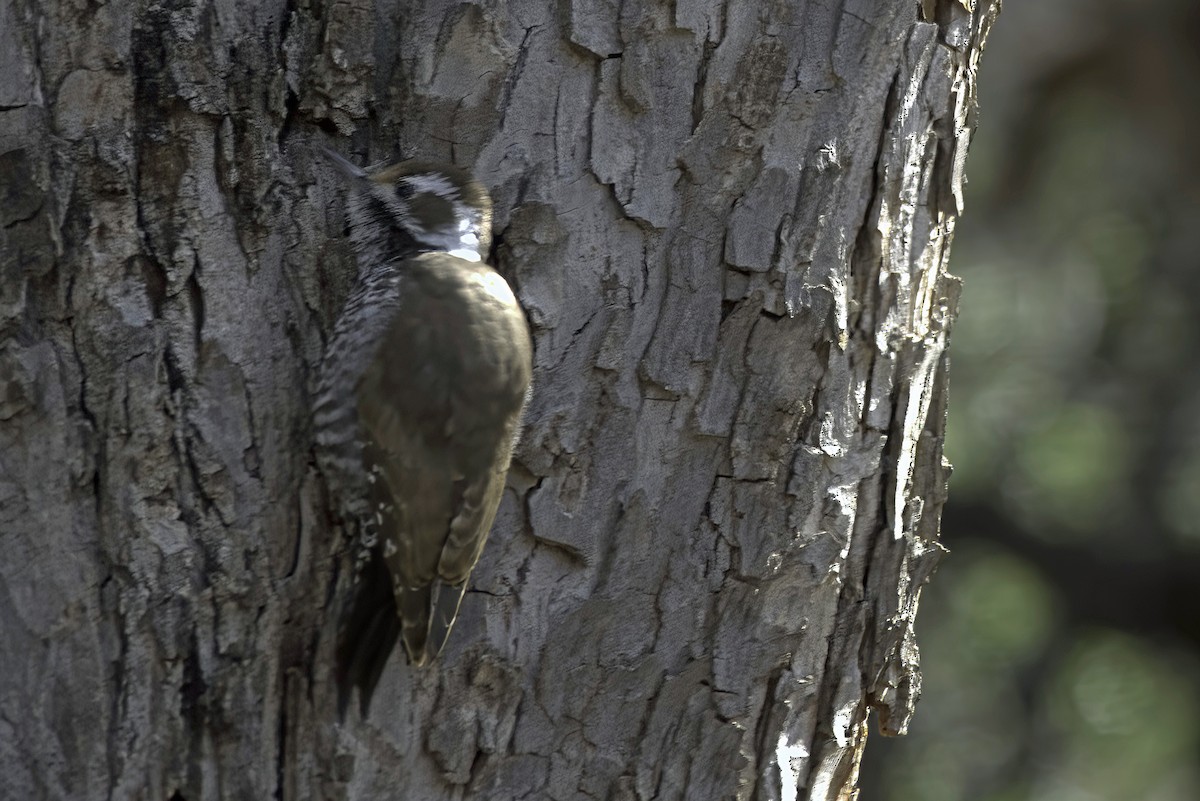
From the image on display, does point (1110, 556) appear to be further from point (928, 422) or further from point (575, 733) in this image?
point (575, 733)

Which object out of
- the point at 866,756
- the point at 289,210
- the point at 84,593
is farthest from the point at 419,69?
the point at 866,756

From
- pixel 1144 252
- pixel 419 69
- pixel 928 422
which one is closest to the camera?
pixel 419 69

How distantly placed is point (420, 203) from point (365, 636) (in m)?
0.90

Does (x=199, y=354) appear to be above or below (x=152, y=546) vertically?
above

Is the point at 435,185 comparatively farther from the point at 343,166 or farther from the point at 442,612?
the point at 442,612

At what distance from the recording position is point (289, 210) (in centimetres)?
273

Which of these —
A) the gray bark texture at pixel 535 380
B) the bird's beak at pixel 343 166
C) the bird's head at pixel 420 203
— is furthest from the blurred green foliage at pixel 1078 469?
the bird's beak at pixel 343 166

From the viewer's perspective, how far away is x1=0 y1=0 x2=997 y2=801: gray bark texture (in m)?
2.59

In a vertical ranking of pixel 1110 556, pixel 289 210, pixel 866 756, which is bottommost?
pixel 866 756

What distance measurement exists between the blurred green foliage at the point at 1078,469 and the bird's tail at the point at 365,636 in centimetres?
473

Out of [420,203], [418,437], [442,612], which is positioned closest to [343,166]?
[420,203]

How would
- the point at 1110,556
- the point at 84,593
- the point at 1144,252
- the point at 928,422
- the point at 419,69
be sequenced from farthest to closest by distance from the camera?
the point at 1144,252 < the point at 1110,556 < the point at 928,422 < the point at 419,69 < the point at 84,593

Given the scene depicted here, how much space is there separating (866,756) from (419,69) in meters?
5.36

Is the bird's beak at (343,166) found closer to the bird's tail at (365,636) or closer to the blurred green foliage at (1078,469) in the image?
the bird's tail at (365,636)
